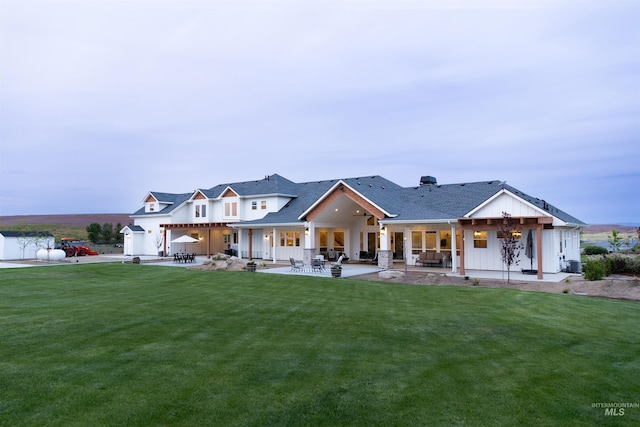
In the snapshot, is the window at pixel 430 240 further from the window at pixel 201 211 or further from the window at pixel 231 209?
the window at pixel 201 211

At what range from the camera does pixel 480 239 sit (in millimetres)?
22641

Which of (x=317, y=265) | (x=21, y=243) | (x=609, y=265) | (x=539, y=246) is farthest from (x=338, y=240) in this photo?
(x=21, y=243)

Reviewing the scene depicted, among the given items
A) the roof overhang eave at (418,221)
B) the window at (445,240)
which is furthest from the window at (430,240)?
the roof overhang eave at (418,221)

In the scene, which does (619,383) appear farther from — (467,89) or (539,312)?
(467,89)

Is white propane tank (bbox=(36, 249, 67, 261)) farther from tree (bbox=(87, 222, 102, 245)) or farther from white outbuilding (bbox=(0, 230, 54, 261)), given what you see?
tree (bbox=(87, 222, 102, 245))

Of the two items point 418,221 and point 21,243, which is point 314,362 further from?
point 21,243

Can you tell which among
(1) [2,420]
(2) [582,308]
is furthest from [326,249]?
(1) [2,420]

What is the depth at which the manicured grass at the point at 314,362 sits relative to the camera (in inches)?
179

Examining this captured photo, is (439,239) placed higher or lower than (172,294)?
higher

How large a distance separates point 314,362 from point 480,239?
18.9 metres

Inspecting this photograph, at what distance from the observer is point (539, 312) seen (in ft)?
35.3

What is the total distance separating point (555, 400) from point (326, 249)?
26.7 metres

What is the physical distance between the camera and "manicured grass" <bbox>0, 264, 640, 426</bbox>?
14.9ft

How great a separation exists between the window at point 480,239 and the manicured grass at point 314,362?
10.2 metres
